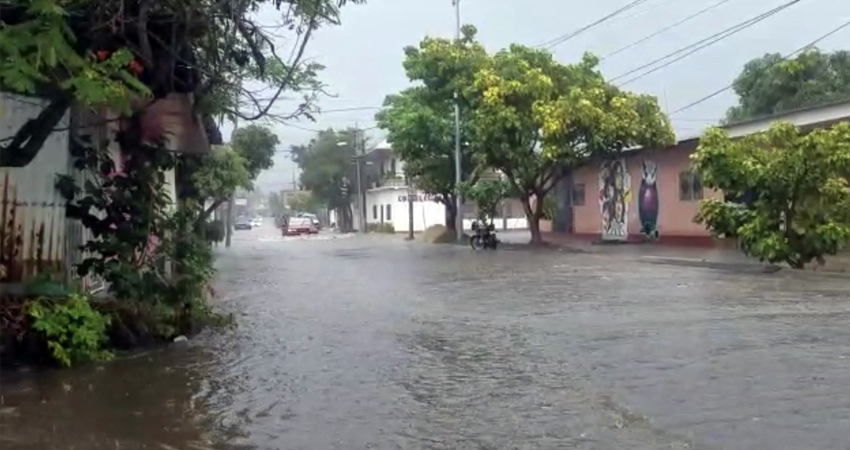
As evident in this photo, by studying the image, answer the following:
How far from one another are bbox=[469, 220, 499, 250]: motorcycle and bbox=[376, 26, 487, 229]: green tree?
4.12 metres

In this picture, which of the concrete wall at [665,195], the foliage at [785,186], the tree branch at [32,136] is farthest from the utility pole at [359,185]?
the tree branch at [32,136]

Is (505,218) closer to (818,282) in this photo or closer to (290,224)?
(290,224)

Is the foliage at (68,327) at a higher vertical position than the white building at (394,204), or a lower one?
lower

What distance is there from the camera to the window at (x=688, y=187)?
33562 mm

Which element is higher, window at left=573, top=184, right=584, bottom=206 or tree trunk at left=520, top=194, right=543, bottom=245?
window at left=573, top=184, right=584, bottom=206

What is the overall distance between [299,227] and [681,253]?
1563 inches

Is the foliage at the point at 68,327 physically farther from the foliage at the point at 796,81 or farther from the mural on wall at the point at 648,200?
the foliage at the point at 796,81

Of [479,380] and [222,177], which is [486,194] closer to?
[222,177]

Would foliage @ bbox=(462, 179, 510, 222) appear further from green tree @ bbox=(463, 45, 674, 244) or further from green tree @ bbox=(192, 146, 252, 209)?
green tree @ bbox=(192, 146, 252, 209)

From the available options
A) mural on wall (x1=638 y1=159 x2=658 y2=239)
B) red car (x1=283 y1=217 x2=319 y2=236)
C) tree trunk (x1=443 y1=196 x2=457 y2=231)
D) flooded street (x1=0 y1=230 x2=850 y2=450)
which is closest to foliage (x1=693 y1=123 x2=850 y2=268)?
flooded street (x1=0 y1=230 x2=850 y2=450)

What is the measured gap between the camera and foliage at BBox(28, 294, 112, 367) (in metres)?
9.12

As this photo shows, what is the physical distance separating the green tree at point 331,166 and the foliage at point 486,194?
33945 mm

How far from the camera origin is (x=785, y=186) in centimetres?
2098

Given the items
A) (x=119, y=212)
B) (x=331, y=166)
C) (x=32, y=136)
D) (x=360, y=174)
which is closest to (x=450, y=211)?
(x=360, y=174)
